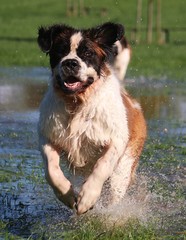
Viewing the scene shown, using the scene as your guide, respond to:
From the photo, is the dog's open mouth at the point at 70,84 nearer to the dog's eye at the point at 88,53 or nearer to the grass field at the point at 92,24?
the dog's eye at the point at 88,53

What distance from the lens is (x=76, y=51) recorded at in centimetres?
703

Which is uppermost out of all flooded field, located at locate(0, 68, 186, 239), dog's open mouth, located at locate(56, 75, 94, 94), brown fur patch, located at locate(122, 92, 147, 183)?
dog's open mouth, located at locate(56, 75, 94, 94)

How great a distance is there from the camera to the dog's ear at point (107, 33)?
7.31m

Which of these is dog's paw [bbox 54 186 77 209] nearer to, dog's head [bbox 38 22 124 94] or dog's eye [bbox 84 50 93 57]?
dog's head [bbox 38 22 124 94]

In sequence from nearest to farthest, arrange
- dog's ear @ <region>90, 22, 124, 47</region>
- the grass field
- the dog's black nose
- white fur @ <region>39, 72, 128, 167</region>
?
the dog's black nose < white fur @ <region>39, 72, 128, 167</region> < dog's ear @ <region>90, 22, 124, 47</region> < the grass field

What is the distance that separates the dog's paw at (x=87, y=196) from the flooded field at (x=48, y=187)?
1.12 ft

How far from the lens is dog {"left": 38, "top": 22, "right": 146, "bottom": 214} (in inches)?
273

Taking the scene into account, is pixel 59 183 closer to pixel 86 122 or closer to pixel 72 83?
pixel 86 122

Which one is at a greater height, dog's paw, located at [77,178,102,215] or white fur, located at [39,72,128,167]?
white fur, located at [39,72,128,167]

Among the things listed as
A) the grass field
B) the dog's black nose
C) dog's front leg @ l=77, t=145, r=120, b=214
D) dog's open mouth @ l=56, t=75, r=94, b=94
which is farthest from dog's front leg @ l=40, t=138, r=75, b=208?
the grass field

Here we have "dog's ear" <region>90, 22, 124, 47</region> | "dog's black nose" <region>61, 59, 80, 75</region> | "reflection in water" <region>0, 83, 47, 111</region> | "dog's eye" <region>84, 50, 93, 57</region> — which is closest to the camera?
"dog's black nose" <region>61, 59, 80, 75</region>

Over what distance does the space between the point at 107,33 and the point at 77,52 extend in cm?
46

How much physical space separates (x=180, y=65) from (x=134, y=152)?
1657 centimetres

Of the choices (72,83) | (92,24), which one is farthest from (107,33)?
(92,24)
